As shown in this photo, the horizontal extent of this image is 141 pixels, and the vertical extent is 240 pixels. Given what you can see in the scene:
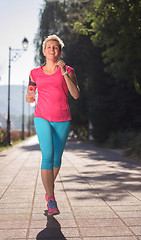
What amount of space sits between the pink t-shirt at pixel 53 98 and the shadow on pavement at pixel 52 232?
1232 mm

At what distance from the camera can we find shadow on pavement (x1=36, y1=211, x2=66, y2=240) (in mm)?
3848

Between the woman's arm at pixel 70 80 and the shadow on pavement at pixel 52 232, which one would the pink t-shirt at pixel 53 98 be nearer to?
the woman's arm at pixel 70 80

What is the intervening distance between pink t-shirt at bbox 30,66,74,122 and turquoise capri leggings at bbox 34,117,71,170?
7 centimetres

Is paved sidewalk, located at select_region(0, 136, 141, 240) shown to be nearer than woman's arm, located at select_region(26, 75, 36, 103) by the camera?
Yes

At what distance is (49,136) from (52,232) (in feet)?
3.86

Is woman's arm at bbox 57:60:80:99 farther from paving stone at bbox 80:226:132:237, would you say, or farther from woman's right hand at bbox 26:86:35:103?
paving stone at bbox 80:226:132:237

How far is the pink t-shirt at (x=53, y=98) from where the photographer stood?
469 cm

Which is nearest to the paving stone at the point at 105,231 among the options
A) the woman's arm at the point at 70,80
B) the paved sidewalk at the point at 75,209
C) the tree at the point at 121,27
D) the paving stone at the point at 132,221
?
the paved sidewalk at the point at 75,209

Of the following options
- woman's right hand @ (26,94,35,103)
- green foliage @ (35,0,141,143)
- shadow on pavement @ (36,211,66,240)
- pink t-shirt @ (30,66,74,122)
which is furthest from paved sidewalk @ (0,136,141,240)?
green foliage @ (35,0,141,143)

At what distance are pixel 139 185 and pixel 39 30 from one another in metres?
25.8

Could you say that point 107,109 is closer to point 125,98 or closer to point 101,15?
point 125,98

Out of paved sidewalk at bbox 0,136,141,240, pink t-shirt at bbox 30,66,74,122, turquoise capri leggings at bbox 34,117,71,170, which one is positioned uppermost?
pink t-shirt at bbox 30,66,74,122

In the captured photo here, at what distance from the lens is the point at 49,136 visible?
465 centimetres

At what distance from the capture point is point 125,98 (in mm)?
25016
